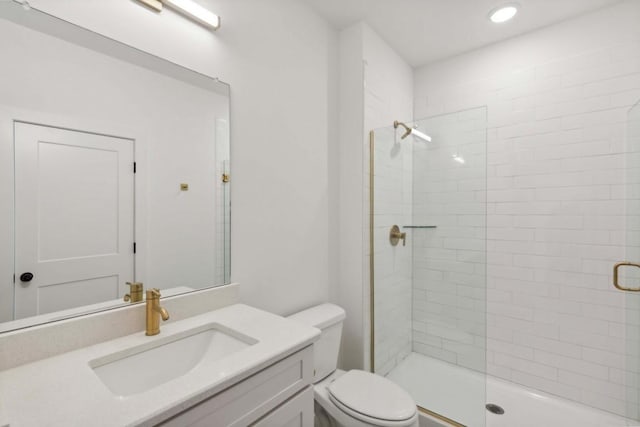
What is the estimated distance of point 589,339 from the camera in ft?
6.38

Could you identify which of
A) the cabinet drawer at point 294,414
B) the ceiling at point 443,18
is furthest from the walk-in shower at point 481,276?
the cabinet drawer at point 294,414

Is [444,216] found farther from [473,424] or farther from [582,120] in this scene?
[473,424]

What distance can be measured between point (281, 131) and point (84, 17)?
0.91 meters

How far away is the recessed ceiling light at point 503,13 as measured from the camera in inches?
73.1

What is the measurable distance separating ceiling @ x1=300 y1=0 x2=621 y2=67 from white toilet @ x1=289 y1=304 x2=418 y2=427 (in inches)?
73.7

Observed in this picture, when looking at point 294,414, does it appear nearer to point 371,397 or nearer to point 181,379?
point 181,379

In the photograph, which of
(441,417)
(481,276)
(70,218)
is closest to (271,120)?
(70,218)

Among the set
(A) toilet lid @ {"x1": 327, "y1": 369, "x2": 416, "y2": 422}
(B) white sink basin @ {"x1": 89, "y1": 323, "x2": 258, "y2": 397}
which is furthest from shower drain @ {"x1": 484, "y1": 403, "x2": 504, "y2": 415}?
(B) white sink basin @ {"x1": 89, "y1": 323, "x2": 258, "y2": 397}

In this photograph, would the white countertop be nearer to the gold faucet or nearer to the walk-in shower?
the gold faucet

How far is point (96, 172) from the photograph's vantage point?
102 cm

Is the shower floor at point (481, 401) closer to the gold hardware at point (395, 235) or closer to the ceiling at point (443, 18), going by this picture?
the gold hardware at point (395, 235)

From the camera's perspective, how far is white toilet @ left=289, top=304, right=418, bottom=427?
4.47 feet

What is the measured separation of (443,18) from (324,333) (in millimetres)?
2132

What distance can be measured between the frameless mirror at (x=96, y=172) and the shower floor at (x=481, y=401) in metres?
1.56
